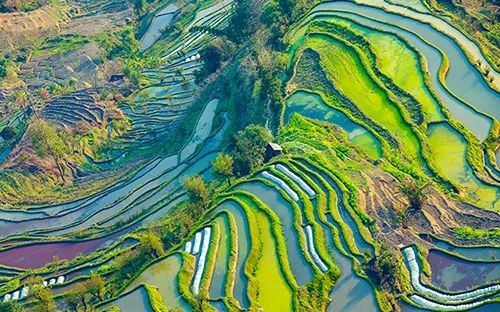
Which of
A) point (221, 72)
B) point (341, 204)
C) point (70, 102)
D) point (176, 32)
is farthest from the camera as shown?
point (176, 32)

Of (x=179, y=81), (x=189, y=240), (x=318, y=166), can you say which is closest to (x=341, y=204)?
(x=318, y=166)

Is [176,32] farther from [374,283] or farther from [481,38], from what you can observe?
[374,283]

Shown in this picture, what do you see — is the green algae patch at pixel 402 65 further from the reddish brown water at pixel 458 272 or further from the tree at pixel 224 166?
the tree at pixel 224 166

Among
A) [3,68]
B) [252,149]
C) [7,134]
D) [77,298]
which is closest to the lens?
[77,298]

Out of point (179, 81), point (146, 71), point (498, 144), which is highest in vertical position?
point (146, 71)

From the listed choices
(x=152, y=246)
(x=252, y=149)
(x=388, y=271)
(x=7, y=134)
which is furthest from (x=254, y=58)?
(x=7, y=134)

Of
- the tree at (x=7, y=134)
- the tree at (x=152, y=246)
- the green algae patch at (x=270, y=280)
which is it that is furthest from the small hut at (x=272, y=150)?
the tree at (x=7, y=134)

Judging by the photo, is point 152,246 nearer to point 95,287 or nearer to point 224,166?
point 95,287
